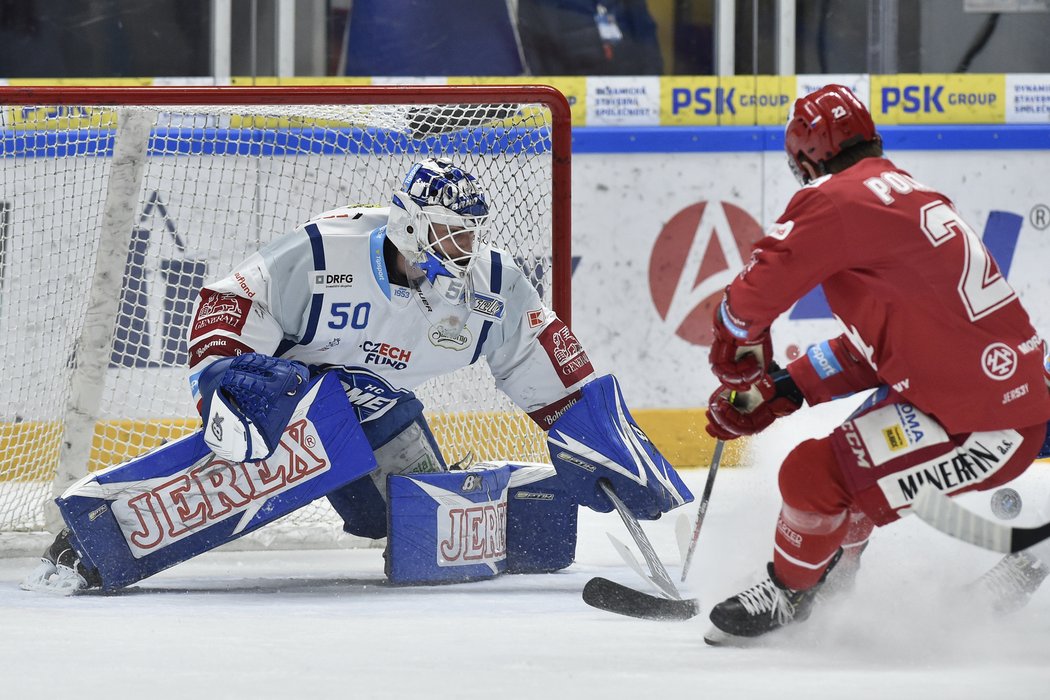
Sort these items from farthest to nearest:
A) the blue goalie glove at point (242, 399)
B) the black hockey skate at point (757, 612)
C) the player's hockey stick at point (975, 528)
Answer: the blue goalie glove at point (242, 399) < the black hockey skate at point (757, 612) < the player's hockey stick at point (975, 528)

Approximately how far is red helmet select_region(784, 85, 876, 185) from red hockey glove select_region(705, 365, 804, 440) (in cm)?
46

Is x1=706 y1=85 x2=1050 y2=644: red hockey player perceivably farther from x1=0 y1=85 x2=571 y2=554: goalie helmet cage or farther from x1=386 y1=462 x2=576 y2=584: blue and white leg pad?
x1=0 y1=85 x2=571 y2=554: goalie helmet cage

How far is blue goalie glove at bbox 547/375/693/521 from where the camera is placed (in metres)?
3.33

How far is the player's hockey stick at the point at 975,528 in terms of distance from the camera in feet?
7.31

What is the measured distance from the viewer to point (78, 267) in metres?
4.18

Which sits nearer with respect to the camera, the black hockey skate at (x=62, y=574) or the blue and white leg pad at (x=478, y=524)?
the black hockey skate at (x=62, y=574)

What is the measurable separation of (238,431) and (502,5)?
336cm

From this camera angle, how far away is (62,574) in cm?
322

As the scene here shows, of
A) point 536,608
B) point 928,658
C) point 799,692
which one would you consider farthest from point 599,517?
point 799,692

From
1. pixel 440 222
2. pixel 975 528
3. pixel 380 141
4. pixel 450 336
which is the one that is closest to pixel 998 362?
pixel 975 528

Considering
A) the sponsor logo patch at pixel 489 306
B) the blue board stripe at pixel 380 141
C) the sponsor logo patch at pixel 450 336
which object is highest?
the blue board stripe at pixel 380 141

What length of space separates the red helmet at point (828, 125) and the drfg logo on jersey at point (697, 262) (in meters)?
2.97

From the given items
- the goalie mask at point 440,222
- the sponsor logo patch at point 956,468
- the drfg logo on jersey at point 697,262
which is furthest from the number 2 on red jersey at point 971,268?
the drfg logo on jersey at point 697,262

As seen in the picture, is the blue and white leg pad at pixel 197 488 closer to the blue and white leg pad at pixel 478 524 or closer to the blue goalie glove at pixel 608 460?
the blue and white leg pad at pixel 478 524
